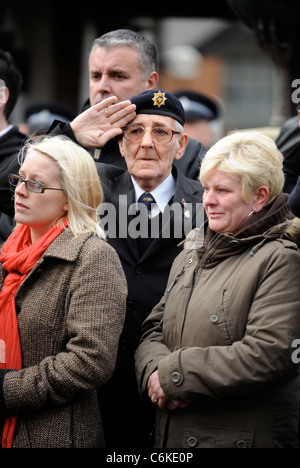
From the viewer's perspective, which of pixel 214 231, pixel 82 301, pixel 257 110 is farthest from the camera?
pixel 257 110

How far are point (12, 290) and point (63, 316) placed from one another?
0.24m

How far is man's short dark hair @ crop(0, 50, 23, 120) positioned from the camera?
16.6 feet

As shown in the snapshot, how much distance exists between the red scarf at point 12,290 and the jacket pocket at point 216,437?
69 cm

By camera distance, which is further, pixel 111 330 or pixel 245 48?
pixel 245 48

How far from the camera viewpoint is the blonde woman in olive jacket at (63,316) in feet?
10.9

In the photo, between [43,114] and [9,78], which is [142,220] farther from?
[43,114]

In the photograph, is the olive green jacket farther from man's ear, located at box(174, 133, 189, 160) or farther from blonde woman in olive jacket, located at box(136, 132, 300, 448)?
man's ear, located at box(174, 133, 189, 160)

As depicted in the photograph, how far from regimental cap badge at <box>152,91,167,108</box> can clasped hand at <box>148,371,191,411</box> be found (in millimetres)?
1424

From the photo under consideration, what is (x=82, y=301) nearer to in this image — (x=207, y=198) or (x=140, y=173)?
(x=207, y=198)

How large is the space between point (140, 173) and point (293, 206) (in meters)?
1.04

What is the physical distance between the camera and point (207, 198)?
3541 millimetres

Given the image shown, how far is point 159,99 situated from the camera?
4230mm

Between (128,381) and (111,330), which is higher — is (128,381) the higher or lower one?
the lower one

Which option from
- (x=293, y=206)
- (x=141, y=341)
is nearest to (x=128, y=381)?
(x=141, y=341)
